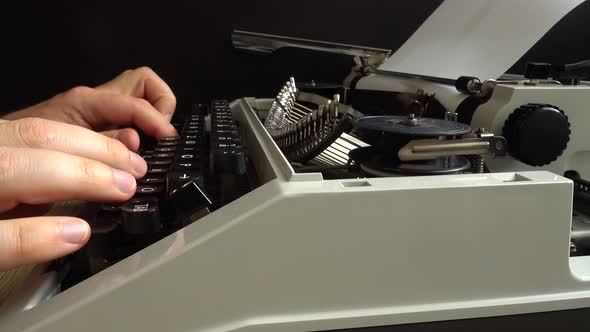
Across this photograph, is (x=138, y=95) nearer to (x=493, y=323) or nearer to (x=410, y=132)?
(x=410, y=132)

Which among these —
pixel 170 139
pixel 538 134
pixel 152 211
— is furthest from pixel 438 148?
pixel 170 139

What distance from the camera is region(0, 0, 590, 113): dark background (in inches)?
59.8

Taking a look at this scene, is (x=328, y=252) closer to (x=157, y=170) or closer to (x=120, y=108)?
(x=157, y=170)

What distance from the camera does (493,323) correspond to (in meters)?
0.51

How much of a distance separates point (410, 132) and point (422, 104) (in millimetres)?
317

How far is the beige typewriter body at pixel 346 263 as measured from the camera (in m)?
0.44

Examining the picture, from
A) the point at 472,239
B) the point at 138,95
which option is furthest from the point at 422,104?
the point at 138,95

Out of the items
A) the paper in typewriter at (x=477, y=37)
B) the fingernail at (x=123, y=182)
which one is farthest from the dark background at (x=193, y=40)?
the fingernail at (x=123, y=182)

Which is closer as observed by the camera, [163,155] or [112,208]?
[112,208]

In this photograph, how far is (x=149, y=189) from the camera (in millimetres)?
541

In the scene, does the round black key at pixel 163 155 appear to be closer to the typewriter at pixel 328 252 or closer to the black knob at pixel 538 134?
the typewriter at pixel 328 252

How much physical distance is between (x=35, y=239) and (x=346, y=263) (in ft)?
0.88

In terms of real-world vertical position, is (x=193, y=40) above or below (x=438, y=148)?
above

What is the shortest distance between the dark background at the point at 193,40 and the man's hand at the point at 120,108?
556mm
